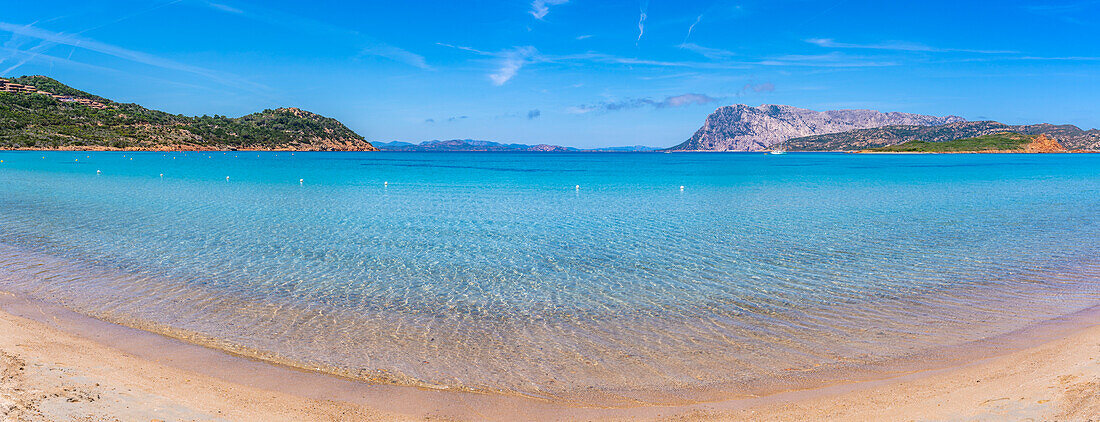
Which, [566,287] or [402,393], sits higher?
[566,287]

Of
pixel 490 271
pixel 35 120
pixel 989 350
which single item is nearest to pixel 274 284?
pixel 490 271

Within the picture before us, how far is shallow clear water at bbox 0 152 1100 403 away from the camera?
29.2 ft

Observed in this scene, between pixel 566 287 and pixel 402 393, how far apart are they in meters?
6.41

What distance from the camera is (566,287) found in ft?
44.7

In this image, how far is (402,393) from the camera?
7633 mm

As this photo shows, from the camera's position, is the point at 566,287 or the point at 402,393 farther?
the point at 566,287

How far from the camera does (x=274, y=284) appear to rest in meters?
13.6

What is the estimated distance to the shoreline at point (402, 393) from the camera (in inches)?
262

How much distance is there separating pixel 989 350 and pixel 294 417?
993 cm

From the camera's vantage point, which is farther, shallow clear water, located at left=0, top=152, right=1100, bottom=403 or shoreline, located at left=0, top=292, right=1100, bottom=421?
shallow clear water, located at left=0, top=152, right=1100, bottom=403

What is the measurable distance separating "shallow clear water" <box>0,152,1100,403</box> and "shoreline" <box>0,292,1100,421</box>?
46cm

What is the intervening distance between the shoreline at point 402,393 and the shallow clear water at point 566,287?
0.46 meters

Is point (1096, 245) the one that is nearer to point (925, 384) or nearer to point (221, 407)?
point (925, 384)

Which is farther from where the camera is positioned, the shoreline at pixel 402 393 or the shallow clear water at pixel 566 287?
the shallow clear water at pixel 566 287
